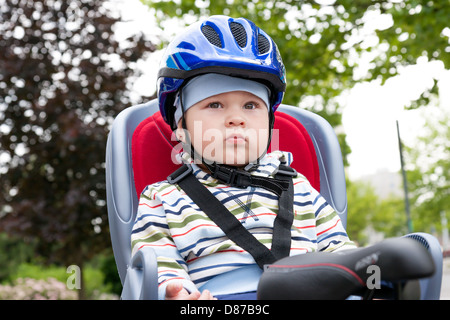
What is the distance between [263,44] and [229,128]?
0.41 metres

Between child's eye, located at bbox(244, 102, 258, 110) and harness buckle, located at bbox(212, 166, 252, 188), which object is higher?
child's eye, located at bbox(244, 102, 258, 110)

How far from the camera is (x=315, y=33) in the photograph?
20.0ft

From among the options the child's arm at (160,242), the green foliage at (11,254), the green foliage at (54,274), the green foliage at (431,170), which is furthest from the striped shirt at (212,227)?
the green foliage at (431,170)

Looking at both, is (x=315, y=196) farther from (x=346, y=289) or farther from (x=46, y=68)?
(x=46, y=68)

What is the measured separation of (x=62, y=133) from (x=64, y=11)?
1.42m

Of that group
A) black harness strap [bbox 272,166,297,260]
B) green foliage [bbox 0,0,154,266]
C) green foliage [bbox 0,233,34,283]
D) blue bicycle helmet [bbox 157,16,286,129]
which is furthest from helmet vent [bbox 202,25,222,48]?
green foliage [bbox 0,233,34,283]

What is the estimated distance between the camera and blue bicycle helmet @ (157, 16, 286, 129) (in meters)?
1.78

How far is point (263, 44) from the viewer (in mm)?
1965

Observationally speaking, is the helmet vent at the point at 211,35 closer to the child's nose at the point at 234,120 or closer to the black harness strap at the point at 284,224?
the child's nose at the point at 234,120

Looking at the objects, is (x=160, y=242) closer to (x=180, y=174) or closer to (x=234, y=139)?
(x=180, y=174)

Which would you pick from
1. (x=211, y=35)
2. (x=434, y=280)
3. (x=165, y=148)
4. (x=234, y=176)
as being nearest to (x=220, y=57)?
(x=211, y=35)

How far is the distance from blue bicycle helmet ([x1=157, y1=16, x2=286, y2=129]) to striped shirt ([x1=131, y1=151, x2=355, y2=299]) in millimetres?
317

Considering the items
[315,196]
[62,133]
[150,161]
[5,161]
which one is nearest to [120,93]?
[62,133]

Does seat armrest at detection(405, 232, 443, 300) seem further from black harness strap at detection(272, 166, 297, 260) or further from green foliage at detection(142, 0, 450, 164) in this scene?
green foliage at detection(142, 0, 450, 164)
